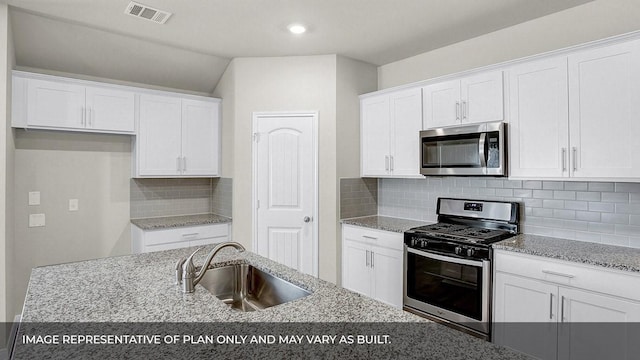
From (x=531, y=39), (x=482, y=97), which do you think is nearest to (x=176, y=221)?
(x=482, y=97)

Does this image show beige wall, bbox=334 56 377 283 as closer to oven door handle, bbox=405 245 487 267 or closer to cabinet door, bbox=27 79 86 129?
oven door handle, bbox=405 245 487 267

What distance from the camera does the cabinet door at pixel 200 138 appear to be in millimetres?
4012

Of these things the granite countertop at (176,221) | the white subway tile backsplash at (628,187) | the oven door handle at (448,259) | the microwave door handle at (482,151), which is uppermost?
the microwave door handle at (482,151)

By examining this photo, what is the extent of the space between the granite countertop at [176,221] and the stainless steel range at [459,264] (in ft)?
6.85

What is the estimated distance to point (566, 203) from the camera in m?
2.74

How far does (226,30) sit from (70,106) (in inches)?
64.0

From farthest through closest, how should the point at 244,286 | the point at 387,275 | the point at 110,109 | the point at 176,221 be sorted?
the point at 176,221 < the point at 110,109 < the point at 387,275 < the point at 244,286

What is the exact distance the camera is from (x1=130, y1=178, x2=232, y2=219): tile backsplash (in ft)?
13.3

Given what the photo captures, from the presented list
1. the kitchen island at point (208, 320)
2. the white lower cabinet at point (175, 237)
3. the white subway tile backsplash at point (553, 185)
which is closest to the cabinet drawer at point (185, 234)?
the white lower cabinet at point (175, 237)

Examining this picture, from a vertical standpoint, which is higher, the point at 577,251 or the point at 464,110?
the point at 464,110

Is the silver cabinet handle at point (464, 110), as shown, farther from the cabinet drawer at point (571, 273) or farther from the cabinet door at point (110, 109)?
the cabinet door at point (110, 109)

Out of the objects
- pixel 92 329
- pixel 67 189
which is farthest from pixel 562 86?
pixel 67 189

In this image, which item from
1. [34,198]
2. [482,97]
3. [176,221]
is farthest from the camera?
[176,221]

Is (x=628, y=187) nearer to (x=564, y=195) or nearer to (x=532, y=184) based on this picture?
(x=564, y=195)
